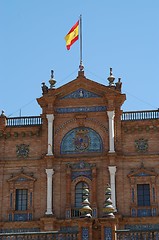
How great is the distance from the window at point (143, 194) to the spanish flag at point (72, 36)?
12589 millimetres

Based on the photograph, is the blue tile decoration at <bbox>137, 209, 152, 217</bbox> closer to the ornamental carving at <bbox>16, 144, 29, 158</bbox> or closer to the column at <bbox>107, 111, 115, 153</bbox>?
the column at <bbox>107, 111, 115, 153</bbox>

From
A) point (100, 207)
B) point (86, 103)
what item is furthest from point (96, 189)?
point (86, 103)

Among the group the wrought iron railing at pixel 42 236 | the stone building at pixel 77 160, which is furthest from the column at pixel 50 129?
the wrought iron railing at pixel 42 236

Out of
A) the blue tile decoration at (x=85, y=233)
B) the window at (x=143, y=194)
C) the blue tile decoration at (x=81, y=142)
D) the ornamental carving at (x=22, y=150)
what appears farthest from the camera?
the ornamental carving at (x=22, y=150)

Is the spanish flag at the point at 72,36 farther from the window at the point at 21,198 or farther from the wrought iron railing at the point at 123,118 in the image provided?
the window at the point at 21,198

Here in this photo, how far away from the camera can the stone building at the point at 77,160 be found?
38.0 m

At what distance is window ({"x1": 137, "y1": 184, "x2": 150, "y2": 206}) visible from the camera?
3819cm

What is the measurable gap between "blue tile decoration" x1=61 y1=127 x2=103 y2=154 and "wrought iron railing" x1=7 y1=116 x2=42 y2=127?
2762 millimetres

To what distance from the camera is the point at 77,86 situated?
4112 centimetres

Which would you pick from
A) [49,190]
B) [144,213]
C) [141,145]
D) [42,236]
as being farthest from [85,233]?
[141,145]

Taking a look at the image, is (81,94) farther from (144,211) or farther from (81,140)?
(144,211)

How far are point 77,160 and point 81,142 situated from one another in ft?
4.65

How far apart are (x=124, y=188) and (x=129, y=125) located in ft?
15.5

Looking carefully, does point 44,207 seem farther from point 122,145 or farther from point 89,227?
point 89,227
